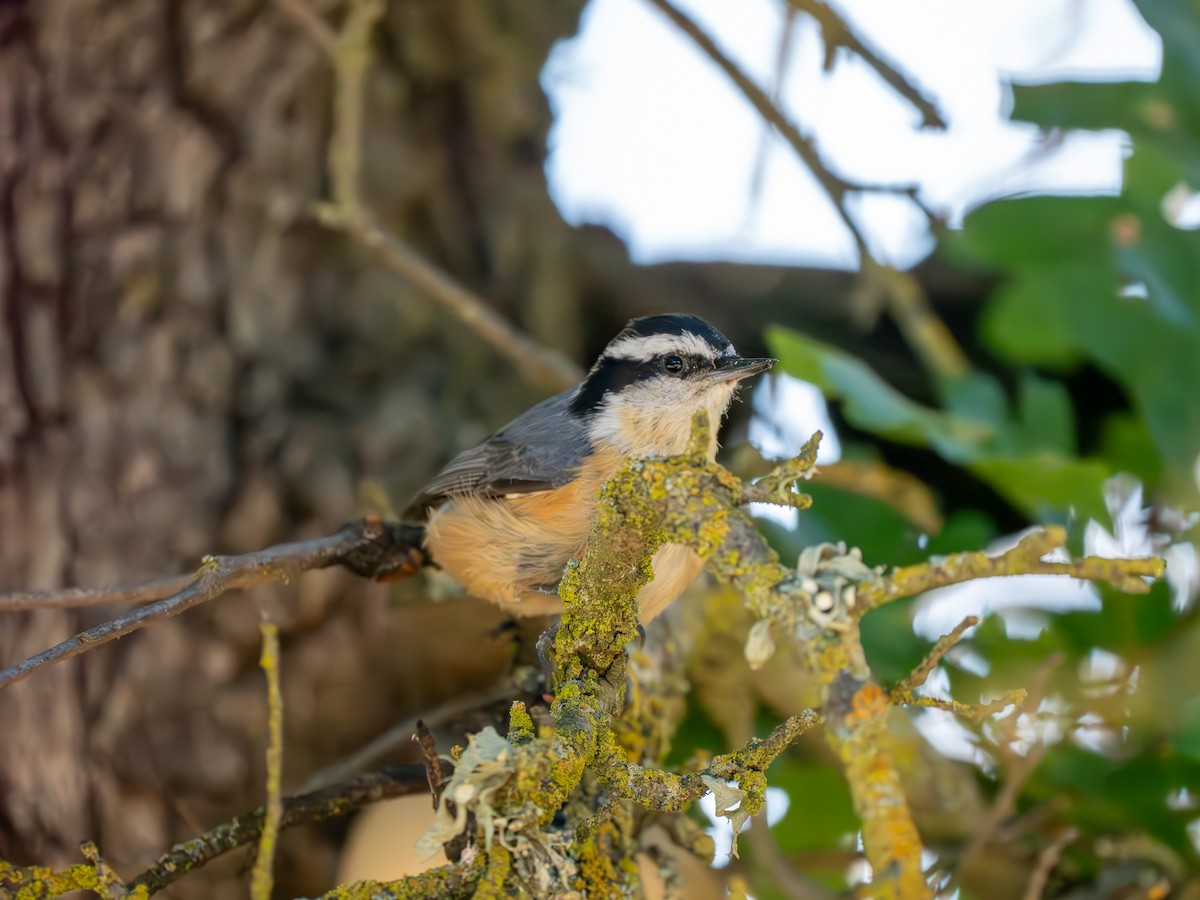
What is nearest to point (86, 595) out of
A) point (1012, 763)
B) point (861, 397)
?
point (861, 397)

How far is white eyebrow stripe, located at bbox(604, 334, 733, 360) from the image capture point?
91.0 inches

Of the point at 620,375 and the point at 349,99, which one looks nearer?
the point at 620,375

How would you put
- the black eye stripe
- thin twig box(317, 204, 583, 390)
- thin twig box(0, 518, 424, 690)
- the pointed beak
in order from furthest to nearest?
1. thin twig box(317, 204, 583, 390)
2. the black eye stripe
3. the pointed beak
4. thin twig box(0, 518, 424, 690)

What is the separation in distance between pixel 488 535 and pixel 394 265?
0.71m

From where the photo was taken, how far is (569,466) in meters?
2.10

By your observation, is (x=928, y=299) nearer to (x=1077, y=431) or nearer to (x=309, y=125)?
(x=1077, y=431)

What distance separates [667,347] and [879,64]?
0.73m

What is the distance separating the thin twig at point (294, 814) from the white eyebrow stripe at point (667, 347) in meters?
0.92

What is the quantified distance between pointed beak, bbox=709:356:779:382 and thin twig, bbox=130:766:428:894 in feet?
3.02

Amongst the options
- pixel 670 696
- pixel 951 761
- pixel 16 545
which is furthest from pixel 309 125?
pixel 951 761

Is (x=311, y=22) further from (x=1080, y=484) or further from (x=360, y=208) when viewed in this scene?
(x=1080, y=484)

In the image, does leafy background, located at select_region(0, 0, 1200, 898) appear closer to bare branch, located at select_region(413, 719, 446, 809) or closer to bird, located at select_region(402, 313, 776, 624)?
bird, located at select_region(402, 313, 776, 624)

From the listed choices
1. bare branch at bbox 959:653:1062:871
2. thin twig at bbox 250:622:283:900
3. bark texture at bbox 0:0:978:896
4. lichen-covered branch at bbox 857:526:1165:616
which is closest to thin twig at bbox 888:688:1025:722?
lichen-covered branch at bbox 857:526:1165:616

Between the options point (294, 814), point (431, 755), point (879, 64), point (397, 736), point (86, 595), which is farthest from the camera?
point (879, 64)
